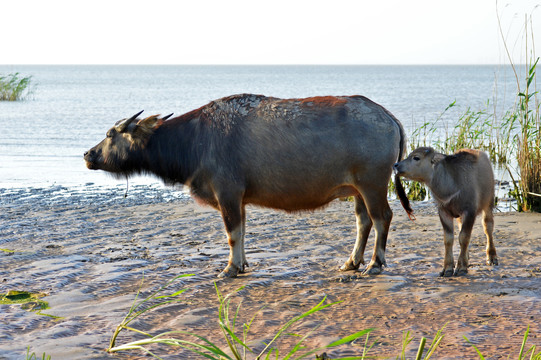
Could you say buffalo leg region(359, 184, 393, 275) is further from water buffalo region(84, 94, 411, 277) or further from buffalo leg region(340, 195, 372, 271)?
buffalo leg region(340, 195, 372, 271)

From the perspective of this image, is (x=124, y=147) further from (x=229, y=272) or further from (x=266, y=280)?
(x=266, y=280)

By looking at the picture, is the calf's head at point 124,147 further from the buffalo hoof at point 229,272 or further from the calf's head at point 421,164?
the calf's head at point 421,164

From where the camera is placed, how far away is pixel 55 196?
454 inches

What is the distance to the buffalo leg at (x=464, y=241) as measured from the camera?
614cm

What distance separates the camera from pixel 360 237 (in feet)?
22.1

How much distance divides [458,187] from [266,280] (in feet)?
6.32

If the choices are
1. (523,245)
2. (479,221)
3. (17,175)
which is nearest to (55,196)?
(17,175)

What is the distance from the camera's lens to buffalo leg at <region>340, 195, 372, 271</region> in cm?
664

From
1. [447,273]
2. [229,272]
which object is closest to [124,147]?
[229,272]

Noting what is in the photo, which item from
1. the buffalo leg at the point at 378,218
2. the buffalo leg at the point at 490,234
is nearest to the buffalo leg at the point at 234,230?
the buffalo leg at the point at 378,218

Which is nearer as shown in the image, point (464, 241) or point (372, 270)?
point (464, 241)

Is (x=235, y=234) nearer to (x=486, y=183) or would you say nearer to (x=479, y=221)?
(x=486, y=183)

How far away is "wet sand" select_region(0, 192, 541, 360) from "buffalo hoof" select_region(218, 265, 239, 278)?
73 millimetres

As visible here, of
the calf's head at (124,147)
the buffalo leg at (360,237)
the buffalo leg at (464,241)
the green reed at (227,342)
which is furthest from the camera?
the calf's head at (124,147)
